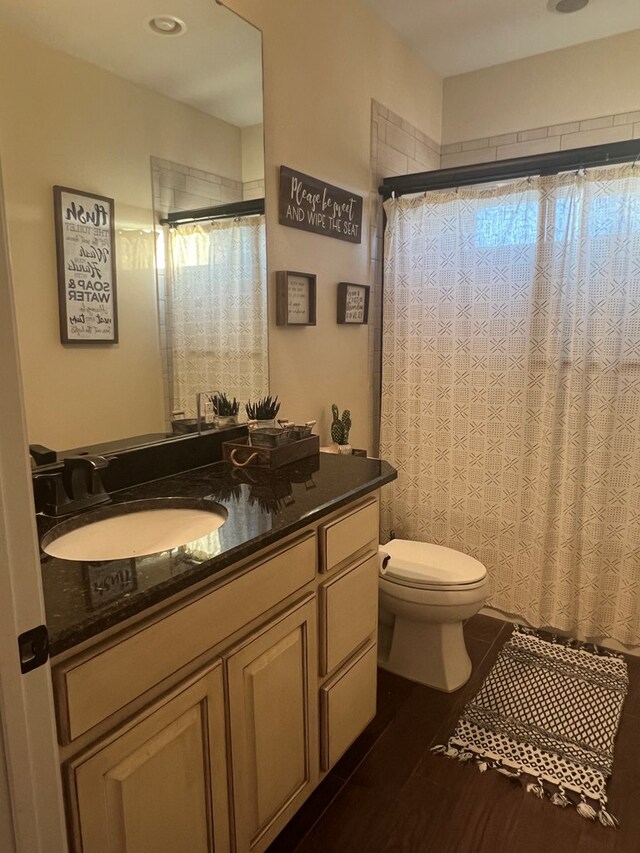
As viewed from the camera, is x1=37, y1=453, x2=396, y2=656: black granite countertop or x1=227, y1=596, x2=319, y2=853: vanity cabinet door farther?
x1=227, y1=596, x2=319, y2=853: vanity cabinet door

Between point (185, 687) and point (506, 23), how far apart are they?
2852 mm

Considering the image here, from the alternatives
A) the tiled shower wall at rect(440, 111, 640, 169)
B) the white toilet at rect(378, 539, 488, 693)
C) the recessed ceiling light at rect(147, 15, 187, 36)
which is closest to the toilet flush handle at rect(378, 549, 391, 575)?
the white toilet at rect(378, 539, 488, 693)

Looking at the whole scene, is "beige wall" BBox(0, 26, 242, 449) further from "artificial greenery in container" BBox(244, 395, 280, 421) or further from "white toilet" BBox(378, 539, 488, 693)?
"white toilet" BBox(378, 539, 488, 693)

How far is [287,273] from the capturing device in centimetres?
203

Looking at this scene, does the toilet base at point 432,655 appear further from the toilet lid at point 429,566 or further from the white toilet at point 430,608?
the toilet lid at point 429,566

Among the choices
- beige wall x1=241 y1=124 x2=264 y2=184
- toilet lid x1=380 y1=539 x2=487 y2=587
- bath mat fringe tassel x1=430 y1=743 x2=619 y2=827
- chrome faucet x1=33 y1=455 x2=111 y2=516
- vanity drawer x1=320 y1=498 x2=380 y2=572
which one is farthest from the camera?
toilet lid x1=380 y1=539 x2=487 y2=587

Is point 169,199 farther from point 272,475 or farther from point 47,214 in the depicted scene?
point 272,475

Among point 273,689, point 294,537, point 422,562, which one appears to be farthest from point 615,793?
point 294,537

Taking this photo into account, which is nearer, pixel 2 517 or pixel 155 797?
pixel 2 517

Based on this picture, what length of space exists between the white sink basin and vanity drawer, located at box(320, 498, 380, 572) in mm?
286

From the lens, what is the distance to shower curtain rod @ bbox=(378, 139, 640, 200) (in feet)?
6.88

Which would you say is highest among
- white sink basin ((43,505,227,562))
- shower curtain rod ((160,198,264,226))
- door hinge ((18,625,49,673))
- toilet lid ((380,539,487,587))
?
shower curtain rod ((160,198,264,226))

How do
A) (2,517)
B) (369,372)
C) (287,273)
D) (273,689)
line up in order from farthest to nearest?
(369,372)
(287,273)
(273,689)
(2,517)

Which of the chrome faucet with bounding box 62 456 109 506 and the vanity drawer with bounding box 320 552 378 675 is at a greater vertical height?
the chrome faucet with bounding box 62 456 109 506
